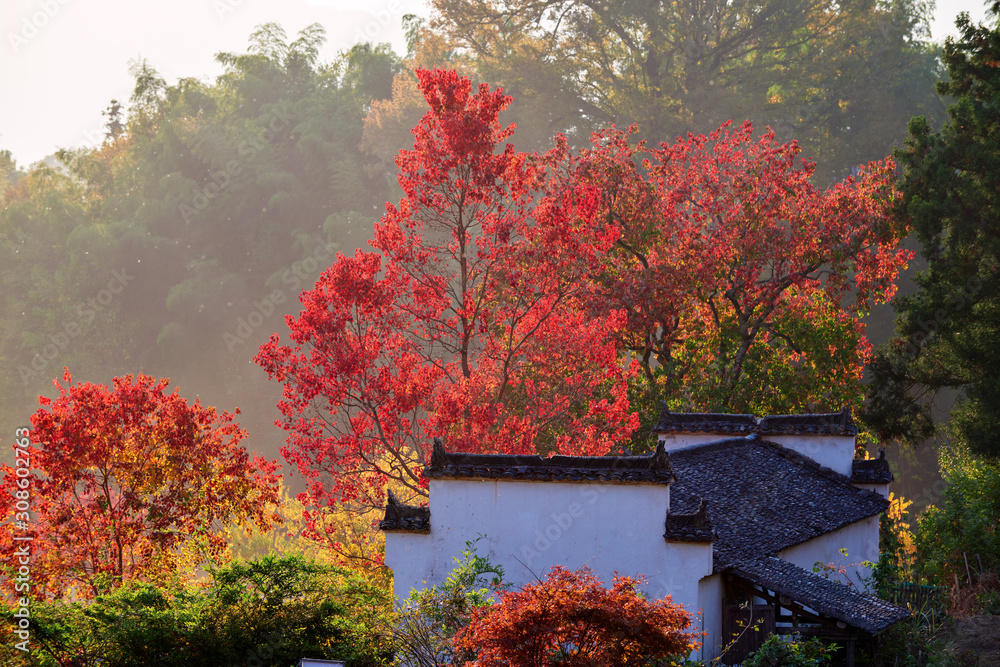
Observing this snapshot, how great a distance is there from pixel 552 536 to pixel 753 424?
357 inches

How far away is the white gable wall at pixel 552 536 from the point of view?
12.0m

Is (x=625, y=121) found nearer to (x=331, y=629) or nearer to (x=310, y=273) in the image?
(x=310, y=273)

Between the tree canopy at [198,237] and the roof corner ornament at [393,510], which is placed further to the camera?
the tree canopy at [198,237]

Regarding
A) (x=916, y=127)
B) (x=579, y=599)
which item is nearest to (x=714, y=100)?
(x=916, y=127)

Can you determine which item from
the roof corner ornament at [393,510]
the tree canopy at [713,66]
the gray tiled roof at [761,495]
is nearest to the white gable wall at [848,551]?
the gray tiled roof at [761,495]

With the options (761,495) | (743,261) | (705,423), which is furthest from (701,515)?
(743,261)

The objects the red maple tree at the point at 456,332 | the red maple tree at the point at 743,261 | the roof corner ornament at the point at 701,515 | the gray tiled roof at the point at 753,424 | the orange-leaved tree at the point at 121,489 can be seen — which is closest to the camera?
the roof corner ornament at the point at 701,515

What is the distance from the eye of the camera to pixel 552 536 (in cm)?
1216

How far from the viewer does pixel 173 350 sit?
50750mm

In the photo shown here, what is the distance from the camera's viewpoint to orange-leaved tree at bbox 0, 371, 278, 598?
13.7 metres

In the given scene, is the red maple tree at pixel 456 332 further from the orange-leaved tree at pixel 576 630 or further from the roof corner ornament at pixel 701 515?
the orange-leaved tree at pixel 576 630

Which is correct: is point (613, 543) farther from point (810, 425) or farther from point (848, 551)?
point (810, 425)

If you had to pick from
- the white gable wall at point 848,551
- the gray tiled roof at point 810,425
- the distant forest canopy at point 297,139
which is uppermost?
the distant forest canopy at point 297,139

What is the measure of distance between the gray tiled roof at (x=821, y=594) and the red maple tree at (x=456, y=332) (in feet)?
18.4
